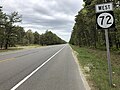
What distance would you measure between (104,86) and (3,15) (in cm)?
5828

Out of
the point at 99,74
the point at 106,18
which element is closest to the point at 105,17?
the point at 106,18

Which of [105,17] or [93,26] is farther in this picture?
[93,26]

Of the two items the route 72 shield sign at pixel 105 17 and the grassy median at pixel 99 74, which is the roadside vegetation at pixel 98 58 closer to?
the grassy median at pixel 99 74

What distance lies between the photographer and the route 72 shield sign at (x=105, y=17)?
26.9 feet

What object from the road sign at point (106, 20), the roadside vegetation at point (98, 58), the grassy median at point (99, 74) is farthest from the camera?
the roadside vegetation at point (98, 58)

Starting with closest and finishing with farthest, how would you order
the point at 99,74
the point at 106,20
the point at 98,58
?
1. the point at 106,20
2. the point at 99,74
3. the point at 98,58

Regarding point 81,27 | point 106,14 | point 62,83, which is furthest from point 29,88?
point 81,27

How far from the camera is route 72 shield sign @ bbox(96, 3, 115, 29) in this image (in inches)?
323

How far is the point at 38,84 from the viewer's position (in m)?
8.96

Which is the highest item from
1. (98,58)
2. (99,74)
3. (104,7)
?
(104,7)

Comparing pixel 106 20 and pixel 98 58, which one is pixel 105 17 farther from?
pixel 98 58

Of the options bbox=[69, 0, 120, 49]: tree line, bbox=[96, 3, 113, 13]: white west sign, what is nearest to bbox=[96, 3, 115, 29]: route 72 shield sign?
bbox=[96, 3, 113, 13]: white west sign

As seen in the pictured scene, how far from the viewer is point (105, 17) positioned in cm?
827

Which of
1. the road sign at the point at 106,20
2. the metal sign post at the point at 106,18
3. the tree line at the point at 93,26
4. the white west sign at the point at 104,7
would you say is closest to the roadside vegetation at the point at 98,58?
the tree line at the point at 93,26
